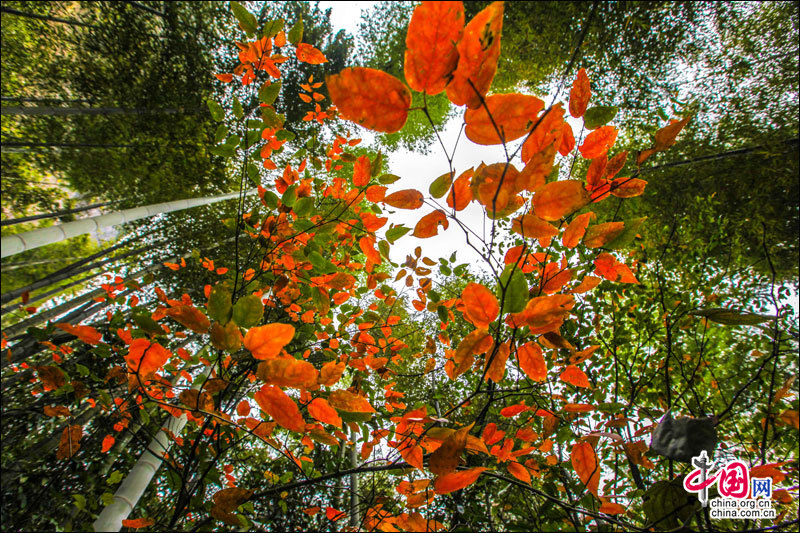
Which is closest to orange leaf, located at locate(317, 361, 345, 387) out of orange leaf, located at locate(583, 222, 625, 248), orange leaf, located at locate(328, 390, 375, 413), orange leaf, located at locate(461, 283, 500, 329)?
orange leaf, located at locate(328, 390, 375, 413)

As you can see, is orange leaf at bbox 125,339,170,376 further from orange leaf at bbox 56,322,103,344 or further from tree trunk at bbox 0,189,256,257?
tree trunk at bbox 0,189,256,257

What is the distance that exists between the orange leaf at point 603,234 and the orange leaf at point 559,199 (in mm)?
143

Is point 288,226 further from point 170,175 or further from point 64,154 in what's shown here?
point 64,154

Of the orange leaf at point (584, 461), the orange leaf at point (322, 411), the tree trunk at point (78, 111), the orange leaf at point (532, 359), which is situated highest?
the tree trunk at point (78, 111)

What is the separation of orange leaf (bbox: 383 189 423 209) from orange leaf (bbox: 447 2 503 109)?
0.20 m

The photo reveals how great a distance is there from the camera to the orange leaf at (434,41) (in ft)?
0.95

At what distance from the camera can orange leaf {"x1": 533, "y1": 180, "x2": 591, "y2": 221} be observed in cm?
40

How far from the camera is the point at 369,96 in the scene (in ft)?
1.01

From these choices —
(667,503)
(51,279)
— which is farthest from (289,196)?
(51,279)

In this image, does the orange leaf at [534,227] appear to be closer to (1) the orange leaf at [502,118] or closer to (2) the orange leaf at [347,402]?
(1) the orange leaf at [502,118]

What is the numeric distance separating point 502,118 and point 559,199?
14 cm

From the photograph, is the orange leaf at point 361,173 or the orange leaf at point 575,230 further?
the orange leaf at point 361,173

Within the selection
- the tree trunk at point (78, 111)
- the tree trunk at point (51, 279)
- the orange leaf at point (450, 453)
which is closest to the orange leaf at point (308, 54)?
the orange leaf at point (450, 453)

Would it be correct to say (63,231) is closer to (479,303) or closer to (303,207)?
(303,207)
